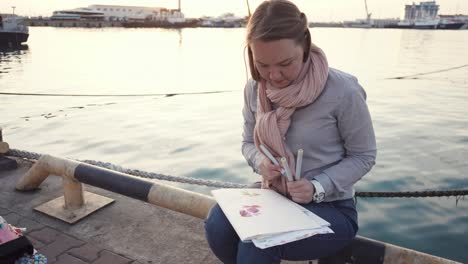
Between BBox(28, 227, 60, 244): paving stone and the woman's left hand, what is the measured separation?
1.99 metres

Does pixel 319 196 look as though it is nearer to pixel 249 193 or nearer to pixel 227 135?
pixel 249 193

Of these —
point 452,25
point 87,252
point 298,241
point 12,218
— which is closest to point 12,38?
point 12,218

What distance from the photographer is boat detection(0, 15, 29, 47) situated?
3223cm

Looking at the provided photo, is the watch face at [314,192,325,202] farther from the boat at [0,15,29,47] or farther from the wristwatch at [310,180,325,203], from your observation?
the boat at [0,15,29,47]

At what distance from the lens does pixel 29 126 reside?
9.33 metres

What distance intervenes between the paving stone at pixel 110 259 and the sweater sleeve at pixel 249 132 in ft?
3.86

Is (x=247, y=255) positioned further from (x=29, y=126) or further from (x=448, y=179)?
(x=29, y=126)

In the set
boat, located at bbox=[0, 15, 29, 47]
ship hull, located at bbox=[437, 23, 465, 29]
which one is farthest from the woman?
ship hull, located at bbox=[437, 23, 465, 29]

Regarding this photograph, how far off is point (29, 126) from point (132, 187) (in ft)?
25.5

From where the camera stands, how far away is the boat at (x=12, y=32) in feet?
106

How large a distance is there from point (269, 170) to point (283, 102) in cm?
34

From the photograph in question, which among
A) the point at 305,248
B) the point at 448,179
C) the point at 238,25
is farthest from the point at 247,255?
the point at 238,25

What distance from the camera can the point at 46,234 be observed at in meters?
2.91

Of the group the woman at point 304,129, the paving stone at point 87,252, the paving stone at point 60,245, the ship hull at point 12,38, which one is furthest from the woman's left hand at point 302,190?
the ship hull at point 12,38
